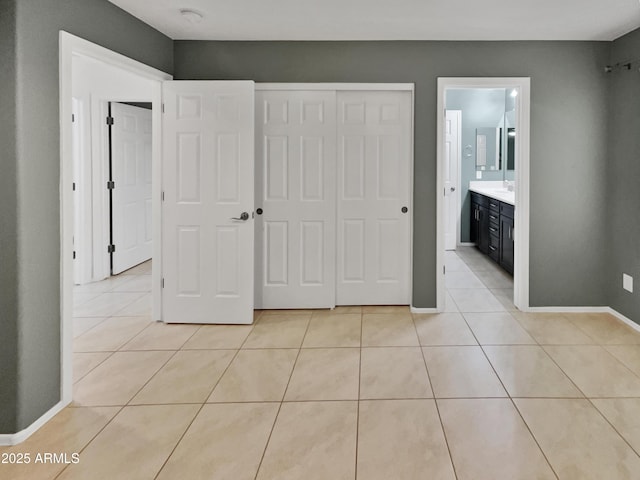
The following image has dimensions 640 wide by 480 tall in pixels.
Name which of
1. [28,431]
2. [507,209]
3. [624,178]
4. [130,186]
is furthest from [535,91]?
[130,186]

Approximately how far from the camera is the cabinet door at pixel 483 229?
678cm

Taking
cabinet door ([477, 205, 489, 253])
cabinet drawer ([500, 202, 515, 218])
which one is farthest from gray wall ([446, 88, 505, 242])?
cabinet drawer ([500, 202, 515, 218])

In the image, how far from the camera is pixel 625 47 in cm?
401

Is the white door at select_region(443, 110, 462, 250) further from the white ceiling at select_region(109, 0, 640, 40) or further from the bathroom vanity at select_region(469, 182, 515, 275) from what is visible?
the white ceiling at select_region(109, 0, 640, 40)

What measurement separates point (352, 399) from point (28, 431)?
5.34 ft

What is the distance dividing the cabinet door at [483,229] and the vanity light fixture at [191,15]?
15.2ft

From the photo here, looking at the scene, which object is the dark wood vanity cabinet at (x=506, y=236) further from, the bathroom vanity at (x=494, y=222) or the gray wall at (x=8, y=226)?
the gray wall at (x=8, y=226)

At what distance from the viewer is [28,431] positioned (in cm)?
242

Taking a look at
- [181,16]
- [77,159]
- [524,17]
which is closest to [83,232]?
[77,159]

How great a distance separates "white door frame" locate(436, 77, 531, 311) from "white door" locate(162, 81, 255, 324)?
161cm

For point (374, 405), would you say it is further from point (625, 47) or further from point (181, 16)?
point (625, 47)

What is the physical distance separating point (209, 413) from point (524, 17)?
341 cm

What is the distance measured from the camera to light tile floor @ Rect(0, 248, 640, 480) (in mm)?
2158

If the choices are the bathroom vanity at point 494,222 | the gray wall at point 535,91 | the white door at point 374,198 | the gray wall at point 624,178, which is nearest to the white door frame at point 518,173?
the gray wall at point 535,91
